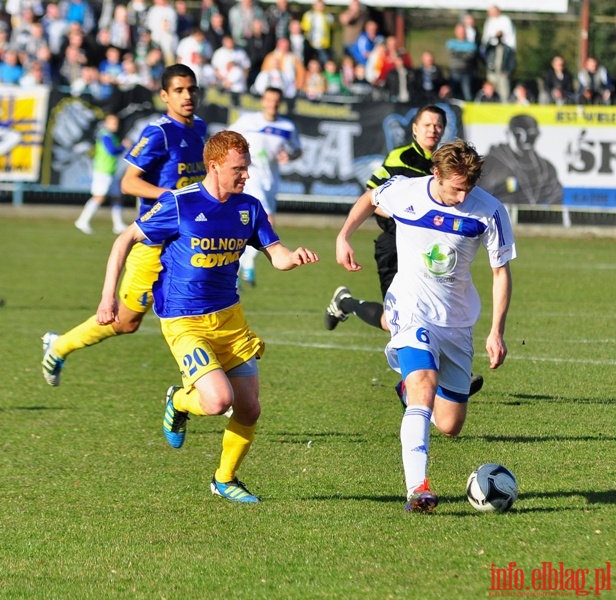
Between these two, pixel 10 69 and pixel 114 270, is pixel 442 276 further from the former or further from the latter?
pixel 10 69

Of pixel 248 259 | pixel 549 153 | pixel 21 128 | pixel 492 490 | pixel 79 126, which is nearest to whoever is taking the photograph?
pixel 492 490

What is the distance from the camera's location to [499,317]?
20.9 feet

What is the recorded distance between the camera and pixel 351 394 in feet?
30.3

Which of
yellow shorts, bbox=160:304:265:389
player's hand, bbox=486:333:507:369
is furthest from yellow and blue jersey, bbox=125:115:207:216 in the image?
player's hand, bbox=486:333:507:369

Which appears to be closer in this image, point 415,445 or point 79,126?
point 415,445

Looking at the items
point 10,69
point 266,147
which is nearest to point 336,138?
point 10,69

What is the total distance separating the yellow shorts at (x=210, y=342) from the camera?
632cm

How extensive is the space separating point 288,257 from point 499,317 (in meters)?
1.12

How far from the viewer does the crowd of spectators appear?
939 inches

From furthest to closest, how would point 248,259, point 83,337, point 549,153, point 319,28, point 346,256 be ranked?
point 319,28
point 549,153
point 248,259
point 83,337
point 346,256

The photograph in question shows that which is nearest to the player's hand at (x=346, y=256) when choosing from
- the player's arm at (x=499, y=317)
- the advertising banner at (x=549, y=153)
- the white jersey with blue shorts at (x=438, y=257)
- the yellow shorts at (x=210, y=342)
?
the white jersey with blue shorts at (x=438, y=257)

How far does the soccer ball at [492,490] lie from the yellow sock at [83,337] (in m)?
3.46

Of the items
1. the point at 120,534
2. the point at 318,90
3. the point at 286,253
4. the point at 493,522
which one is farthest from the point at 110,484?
the point at 318,90

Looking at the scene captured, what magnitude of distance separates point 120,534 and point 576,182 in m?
17.1
